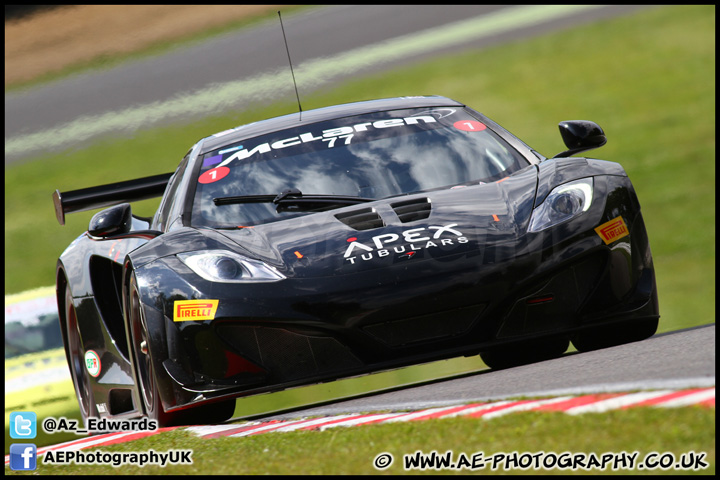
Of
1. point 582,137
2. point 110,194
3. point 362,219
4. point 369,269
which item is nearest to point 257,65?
point 110,194

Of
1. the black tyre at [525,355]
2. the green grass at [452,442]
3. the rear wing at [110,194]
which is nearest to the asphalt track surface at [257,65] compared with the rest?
the rear wing at [110,194]

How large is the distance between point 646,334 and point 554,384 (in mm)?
906

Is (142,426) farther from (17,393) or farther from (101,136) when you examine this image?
(101,136)

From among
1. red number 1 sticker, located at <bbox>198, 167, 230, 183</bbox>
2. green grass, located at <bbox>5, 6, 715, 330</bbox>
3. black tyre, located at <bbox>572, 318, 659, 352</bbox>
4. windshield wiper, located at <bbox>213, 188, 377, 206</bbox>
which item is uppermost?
red number 1 sticker, located at <bbox>198, 167, 230, 183</bbox>

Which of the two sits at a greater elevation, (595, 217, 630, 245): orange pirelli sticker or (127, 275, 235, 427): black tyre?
(595, 217, 630, 245): orange pirelli sticker

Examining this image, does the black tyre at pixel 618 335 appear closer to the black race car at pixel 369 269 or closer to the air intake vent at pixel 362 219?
the black race car at pixel 369 269

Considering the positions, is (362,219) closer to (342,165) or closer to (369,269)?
(369,269)

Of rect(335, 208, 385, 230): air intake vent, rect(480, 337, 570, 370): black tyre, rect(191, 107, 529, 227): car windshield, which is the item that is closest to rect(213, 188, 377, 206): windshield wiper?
rect(191, 107, 529, 227): car windshield

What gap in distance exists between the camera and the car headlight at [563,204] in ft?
14.7

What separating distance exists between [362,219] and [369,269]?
419 millimetres

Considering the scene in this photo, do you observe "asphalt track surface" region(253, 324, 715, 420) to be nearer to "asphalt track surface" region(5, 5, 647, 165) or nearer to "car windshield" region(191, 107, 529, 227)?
"car windshield" region(191, 107, 529, 227)

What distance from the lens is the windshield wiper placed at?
16.5ft

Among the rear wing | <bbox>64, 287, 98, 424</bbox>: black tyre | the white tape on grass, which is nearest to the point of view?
<bbox>64, 287, 98, 424</bbox>: black tyre

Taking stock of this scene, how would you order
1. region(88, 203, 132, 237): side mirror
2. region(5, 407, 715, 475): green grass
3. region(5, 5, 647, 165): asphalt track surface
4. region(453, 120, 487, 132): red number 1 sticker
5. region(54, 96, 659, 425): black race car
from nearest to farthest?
region(5, 407, 715, 475): green grass, region(54, 96, 659, 425): black race car, region(88, 203, 132, 237): side mirror, region(453, 120, 487, 132): red number 1 sticker, region(5, 5, 647, 165): asphalt track surface
